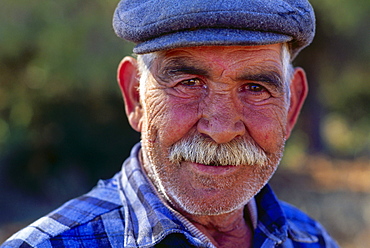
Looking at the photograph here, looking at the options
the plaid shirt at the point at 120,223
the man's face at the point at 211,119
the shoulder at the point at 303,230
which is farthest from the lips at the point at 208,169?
the shoulder at the point at 303,230

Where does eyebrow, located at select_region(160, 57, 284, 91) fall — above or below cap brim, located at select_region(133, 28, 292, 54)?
below

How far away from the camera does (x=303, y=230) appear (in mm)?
2387

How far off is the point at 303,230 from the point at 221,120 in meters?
1.00

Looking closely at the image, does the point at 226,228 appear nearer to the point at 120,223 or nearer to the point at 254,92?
the point at 120,223

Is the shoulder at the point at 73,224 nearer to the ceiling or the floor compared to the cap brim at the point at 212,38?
nearer to the floor

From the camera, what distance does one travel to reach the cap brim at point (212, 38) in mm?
1637

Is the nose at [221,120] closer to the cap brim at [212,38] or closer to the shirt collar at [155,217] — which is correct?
the cap brim at [212,38]

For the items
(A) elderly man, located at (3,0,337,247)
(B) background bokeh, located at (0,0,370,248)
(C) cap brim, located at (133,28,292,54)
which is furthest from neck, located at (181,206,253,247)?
(B) background bokeh, located at (0,0,370,248)

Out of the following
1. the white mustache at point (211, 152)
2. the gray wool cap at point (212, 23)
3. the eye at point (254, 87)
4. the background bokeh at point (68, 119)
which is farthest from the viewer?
the background bokeh at point (68, 119)

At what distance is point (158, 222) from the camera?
1758mm

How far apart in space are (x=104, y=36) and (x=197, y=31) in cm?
573

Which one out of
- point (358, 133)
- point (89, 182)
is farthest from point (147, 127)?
point (358, 133)

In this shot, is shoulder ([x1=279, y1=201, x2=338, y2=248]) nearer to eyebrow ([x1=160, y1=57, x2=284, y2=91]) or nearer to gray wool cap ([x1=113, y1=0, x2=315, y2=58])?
eyebrow ([x1=160, y1=57, x2=284, y2=91])

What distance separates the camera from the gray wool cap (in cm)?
163
